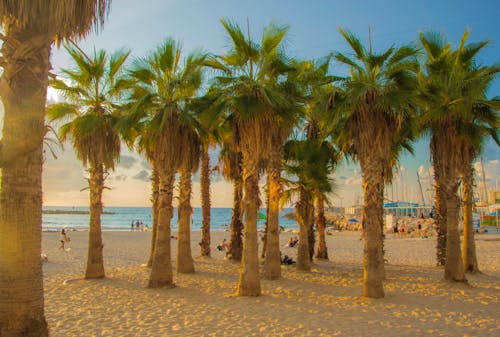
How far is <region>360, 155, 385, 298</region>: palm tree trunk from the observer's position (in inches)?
432

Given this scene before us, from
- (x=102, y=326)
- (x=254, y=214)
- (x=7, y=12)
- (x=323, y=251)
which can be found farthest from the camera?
(x=323, y=251)

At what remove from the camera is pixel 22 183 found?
511 centimetres

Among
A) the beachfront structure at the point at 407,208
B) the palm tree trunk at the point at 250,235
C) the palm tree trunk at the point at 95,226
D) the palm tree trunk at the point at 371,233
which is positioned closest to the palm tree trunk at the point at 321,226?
the palm tree trunk at the point at 371,233

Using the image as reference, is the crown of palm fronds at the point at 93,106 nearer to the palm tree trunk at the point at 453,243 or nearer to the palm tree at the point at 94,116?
the palm tree at the point at 94,116

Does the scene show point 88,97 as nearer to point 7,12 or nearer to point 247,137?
point 247,137

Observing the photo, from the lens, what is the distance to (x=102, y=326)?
820 cm

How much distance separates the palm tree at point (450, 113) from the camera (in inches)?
497

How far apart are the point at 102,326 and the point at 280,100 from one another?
273 inches

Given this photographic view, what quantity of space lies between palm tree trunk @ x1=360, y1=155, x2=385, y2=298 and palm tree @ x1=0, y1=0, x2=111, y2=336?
839 centimetres

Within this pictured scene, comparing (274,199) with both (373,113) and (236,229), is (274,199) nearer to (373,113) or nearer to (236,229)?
(373,113)

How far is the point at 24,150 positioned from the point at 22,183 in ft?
1.41

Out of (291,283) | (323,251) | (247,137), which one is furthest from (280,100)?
(323,251)

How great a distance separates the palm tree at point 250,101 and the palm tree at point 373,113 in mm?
2034

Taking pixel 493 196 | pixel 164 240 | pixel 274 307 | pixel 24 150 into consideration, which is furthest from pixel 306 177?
pixel 493 196
